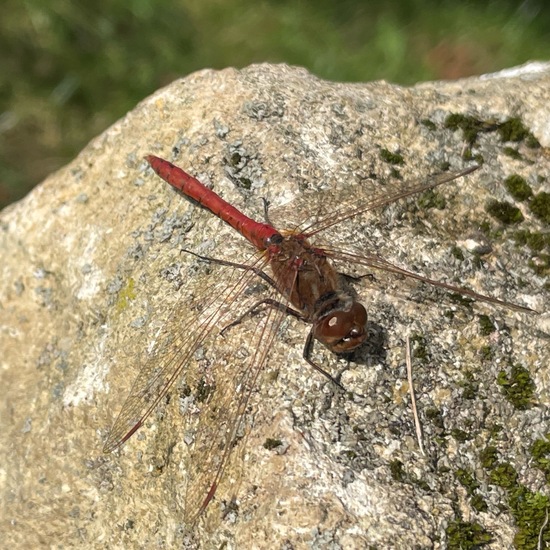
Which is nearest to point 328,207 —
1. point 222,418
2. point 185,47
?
point 222,418

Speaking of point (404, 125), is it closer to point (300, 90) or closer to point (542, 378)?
point (300, 90)

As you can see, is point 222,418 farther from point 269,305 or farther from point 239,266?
point 239,266

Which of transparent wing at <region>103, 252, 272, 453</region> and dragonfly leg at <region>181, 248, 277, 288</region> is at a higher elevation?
dragonfly leg at <region>181, 248, 277, 288</region>

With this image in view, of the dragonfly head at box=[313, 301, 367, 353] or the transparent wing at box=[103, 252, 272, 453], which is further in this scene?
the transparent wing at box=[103, 252, 272, 453]

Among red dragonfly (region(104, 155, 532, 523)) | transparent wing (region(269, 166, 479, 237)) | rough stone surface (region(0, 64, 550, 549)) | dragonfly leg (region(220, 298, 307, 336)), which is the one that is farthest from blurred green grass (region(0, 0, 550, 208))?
dragonfly leg (region(220, 298, 307, 336))

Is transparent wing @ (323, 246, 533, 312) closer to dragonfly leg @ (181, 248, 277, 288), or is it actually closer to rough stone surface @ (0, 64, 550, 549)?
rough stone surface @ (0, 64, 550, 549)

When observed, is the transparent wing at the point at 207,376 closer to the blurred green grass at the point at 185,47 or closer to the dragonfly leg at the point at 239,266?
the dragonfly leg at the point at 239,266

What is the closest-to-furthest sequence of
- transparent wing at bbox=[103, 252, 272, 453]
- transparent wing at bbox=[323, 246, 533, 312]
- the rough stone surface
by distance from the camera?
the rough stone surface → transparent wing at bbox=[103, 252, 272, 453] → transparent wing at bbox=[323, 246, 533, 312]
